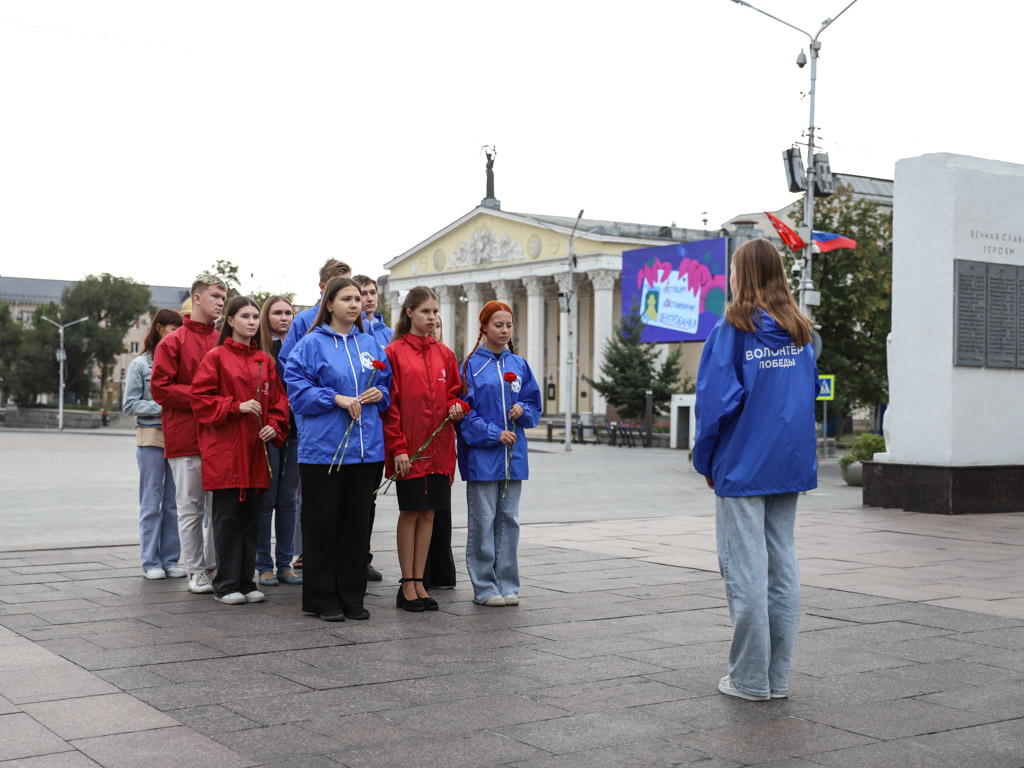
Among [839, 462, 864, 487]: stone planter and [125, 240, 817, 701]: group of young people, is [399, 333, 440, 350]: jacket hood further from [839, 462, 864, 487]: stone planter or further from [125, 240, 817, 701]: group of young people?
[839, 462, 864, 487]: stone planter

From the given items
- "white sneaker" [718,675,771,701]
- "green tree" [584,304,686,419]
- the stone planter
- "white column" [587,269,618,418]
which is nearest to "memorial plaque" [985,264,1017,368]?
the stone planter

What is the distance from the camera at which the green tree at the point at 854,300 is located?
28.4 meters

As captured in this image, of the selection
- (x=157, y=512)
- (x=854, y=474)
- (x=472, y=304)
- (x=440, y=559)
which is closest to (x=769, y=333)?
(x=440, y=559)

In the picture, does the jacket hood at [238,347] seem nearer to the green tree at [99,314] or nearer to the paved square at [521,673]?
the paved square at [521,673]

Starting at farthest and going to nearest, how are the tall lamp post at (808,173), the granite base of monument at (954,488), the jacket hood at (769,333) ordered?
the tall lamp post at (808,173)
the granite base of monument at (954,488)
the jacket hood at (769,333)

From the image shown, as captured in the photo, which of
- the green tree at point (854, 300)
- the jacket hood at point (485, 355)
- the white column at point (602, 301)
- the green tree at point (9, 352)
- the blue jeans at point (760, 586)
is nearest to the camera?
the blue jeans at point (760, 586)

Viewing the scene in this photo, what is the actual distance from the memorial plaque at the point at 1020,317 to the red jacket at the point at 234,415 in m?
10.1

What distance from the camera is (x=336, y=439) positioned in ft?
21.8

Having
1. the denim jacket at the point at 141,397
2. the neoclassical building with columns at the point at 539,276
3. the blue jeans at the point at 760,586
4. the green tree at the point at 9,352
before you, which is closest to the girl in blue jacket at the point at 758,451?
the blue jeans at the point at 760,586

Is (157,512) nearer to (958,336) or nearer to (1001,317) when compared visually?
(958,336)

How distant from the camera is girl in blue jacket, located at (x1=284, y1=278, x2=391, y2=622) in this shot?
261 inches

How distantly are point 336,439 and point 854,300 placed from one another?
23388 mm

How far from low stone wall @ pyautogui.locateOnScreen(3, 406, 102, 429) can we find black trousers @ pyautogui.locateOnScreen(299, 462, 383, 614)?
66.2 metres

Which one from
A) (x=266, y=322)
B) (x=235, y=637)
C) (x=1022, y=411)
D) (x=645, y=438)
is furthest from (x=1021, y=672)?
(x=645, y=438)
